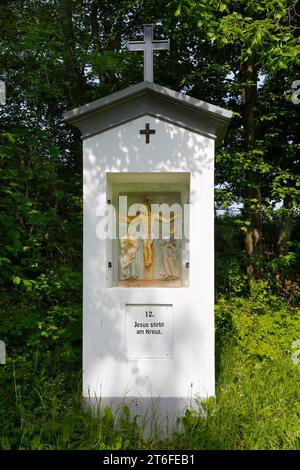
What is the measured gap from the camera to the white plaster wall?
3473 millimetres

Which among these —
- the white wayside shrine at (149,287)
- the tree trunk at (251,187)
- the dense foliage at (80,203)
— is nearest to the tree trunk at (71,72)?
the dense foliage at (80,203)

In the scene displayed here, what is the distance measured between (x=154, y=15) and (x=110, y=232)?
212 inches

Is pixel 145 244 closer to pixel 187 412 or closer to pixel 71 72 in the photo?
pixel 187 412

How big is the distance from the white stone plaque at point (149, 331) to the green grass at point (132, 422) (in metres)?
0.49

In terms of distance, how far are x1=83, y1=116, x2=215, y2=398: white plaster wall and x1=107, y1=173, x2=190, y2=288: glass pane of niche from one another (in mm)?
517

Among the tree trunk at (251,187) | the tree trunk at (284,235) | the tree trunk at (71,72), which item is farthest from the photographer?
the tree trunk at (284,235)

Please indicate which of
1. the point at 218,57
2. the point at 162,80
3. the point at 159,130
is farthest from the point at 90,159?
the point at 218,57

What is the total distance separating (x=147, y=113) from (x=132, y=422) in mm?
2584

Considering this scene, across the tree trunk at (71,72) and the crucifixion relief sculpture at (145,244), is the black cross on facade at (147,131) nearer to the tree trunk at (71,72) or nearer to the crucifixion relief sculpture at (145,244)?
the crucifixion relief sculpture at (145,244)

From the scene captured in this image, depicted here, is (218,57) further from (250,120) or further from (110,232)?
(110,232)

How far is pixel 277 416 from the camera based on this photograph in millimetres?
3670

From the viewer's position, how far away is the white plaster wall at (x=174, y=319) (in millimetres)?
3473

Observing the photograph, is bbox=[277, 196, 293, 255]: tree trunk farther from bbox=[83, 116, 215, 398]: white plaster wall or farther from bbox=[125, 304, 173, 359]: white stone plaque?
bbox=[125, 304, 173, 359]: white stone plaque

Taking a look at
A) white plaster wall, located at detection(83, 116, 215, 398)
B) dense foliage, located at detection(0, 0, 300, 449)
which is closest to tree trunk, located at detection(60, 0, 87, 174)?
dense foliage, located at detection(0, 0, 300, 449)
